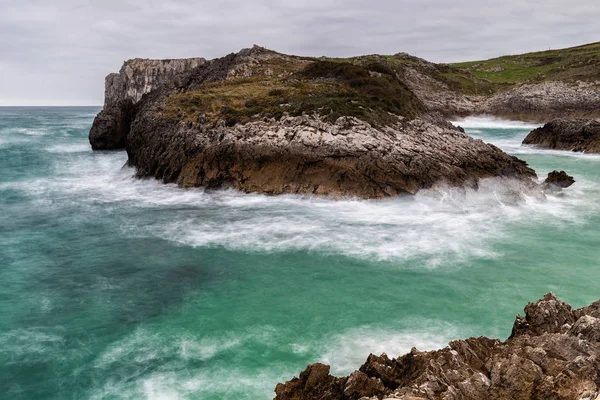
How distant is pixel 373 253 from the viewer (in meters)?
21.2

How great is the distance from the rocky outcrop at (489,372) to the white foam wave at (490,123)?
8524 cm

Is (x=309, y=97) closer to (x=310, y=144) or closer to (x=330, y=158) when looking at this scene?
(x=310, y=144)

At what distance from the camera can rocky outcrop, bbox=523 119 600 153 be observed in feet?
169

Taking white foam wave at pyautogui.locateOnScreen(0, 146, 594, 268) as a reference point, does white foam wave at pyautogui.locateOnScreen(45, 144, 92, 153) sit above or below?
above

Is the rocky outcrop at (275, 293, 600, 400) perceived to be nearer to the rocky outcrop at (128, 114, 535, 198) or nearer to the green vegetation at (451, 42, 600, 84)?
the rocky outcrop at (128, 114, 535, 198)

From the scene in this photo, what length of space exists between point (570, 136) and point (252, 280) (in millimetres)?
50062

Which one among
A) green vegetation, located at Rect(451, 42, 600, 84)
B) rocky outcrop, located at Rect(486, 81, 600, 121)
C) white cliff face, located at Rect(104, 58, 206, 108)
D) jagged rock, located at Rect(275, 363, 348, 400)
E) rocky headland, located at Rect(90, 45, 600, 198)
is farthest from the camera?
white cliff face, located at Rect(104, 58, 206, 108)

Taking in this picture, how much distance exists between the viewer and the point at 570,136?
5403 cm

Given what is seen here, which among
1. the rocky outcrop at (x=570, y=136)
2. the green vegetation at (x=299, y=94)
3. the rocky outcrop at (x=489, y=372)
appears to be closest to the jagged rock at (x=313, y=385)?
the rocky outcrop at (x=489, y=372)

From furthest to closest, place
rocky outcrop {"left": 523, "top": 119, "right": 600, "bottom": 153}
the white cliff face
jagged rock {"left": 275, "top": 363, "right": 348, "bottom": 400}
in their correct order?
the white cliff face < rocky outcrop {"left": 523, "top": 119, "right": 600, "bottom": 153} < jagged rock {"left": 275, "top": 363, "right": 348, "bottom": 400}

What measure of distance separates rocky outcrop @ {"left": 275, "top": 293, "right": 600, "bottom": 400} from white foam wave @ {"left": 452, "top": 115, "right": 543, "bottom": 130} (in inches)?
3356

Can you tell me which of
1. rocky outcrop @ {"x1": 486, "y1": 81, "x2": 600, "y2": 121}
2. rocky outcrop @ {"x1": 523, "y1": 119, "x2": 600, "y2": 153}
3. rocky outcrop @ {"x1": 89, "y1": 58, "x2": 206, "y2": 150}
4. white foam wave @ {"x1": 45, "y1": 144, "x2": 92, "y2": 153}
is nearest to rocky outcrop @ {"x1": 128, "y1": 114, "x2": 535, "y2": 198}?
rocky outcrop @ {"x1": 523, "y1": 119, "x2": 600, "y2": 153}

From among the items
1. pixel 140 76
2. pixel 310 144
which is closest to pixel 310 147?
pixel 310 144

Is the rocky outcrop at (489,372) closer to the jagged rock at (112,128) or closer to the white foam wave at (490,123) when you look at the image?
the jagged rock at (112,128)
